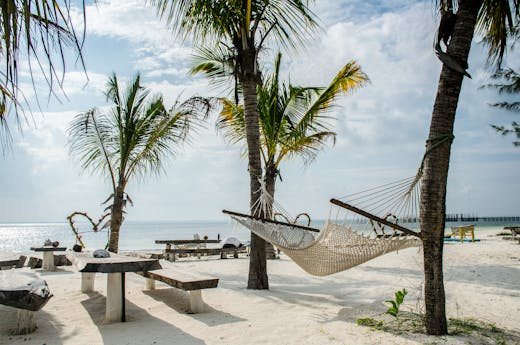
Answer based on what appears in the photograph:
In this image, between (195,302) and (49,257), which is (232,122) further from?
(195,302)

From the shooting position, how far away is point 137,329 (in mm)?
3146

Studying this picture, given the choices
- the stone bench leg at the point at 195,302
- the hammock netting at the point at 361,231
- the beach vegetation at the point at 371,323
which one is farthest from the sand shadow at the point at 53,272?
the beach vegetation at the point at 371,323

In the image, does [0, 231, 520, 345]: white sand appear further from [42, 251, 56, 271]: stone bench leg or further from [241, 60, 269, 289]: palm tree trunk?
[42, 251, 56, 271]: stone bench leg

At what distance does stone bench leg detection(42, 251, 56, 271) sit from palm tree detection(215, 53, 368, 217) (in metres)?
3.73

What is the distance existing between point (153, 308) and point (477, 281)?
416cm

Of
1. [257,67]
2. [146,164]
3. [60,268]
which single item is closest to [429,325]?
[257,67]

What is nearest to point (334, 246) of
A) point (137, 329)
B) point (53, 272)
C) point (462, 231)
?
point (137, 329)

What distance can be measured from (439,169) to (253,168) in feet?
8.02

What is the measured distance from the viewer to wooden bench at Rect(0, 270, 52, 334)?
2.67 metres

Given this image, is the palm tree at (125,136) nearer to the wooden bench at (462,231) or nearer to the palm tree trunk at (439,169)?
the palm tree trunk at (439,169)

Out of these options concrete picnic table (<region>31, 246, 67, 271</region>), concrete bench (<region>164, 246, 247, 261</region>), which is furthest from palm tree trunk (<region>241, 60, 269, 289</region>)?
concrete bench (<region>164, 246, 247, 261</region>)

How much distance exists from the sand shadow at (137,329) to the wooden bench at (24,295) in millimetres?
491

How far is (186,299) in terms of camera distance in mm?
4250

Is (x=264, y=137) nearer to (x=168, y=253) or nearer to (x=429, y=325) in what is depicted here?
(x=168, y=253)
